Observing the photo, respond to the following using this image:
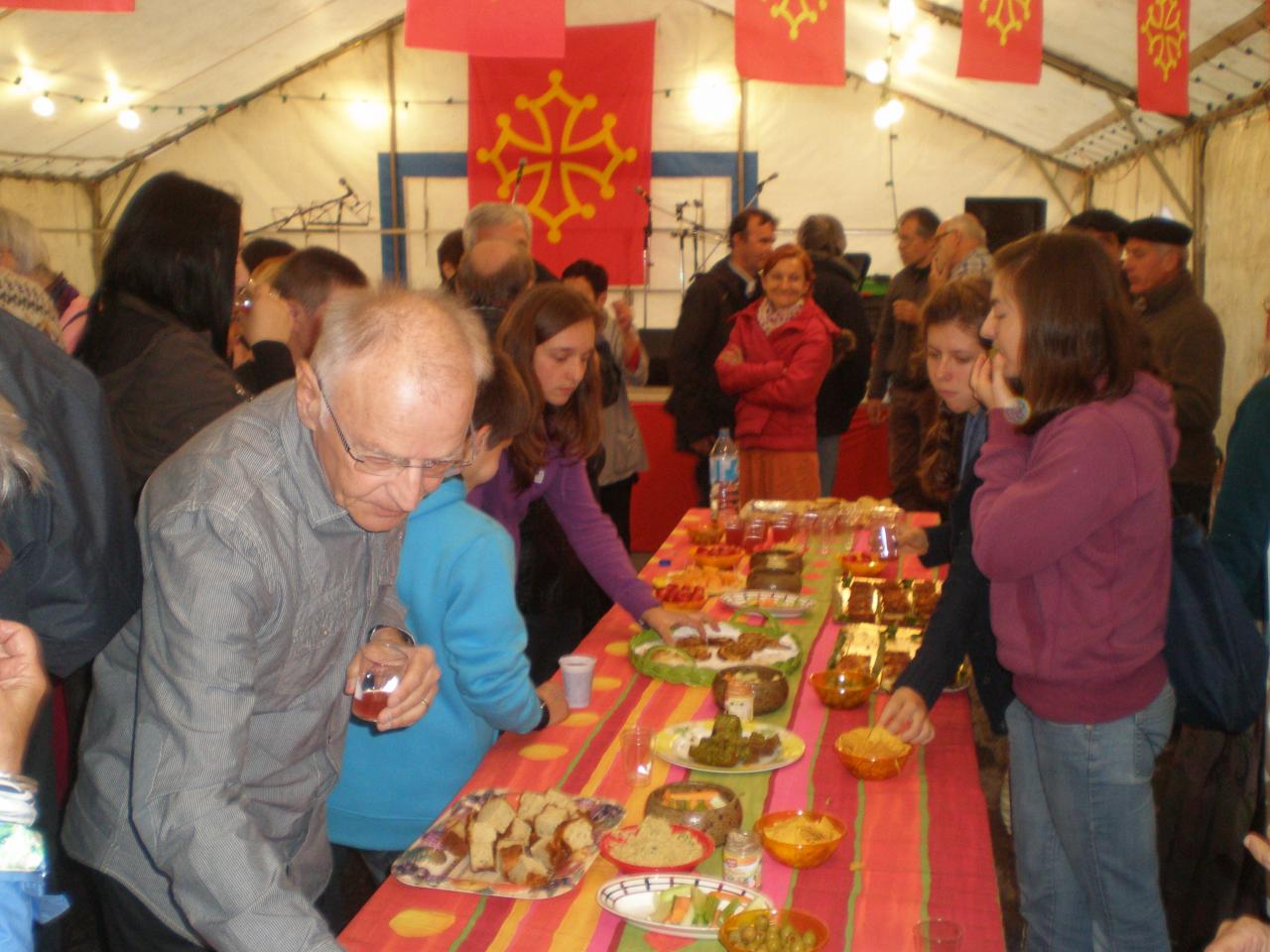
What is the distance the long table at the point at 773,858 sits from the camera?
142 centimetres

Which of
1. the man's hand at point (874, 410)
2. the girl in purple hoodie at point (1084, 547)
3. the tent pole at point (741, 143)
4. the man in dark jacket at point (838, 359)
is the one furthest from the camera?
the tent pole at point (741, 143)

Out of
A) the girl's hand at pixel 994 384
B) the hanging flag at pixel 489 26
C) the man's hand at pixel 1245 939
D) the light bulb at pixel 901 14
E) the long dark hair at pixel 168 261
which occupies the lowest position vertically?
the man's hand at pixel 1245 939

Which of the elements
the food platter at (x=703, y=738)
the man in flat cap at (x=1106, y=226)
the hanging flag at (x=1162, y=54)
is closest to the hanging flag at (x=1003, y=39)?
the hanging flag at (x=1162, y=54)

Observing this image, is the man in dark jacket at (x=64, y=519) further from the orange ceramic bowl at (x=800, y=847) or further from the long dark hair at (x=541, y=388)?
the long dark hair at (x=541, y=388)

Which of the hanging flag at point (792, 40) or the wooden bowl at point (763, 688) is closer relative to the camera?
the wooden bowl at point (763, 688)

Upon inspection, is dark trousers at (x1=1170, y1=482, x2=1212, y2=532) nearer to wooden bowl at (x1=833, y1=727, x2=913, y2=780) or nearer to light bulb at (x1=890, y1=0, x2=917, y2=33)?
wooden bowl at (x1=833, y1=727, x2=913, y2=780)

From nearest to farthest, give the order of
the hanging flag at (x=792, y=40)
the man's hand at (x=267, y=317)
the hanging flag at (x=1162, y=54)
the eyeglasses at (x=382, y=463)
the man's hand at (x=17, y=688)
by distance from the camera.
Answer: the man's hand at (x=17, y=688)
the eyeglasses at (x=382, y=463)
the man's hand at (x=267, y=317)
the hanging flag at (x=792, y=40)
the hanging flag at (x=1162, y=54)

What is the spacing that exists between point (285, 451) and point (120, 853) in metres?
0.53

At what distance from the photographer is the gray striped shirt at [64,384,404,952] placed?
1183mm

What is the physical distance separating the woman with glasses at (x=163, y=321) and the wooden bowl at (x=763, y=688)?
1.10 meters

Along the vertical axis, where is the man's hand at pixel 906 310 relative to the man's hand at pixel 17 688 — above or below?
above

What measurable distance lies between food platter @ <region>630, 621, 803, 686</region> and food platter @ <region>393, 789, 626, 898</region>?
2.07 ft

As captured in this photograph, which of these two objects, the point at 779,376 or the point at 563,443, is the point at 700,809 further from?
the point at 779,376

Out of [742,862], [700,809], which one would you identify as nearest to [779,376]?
[700,809]
